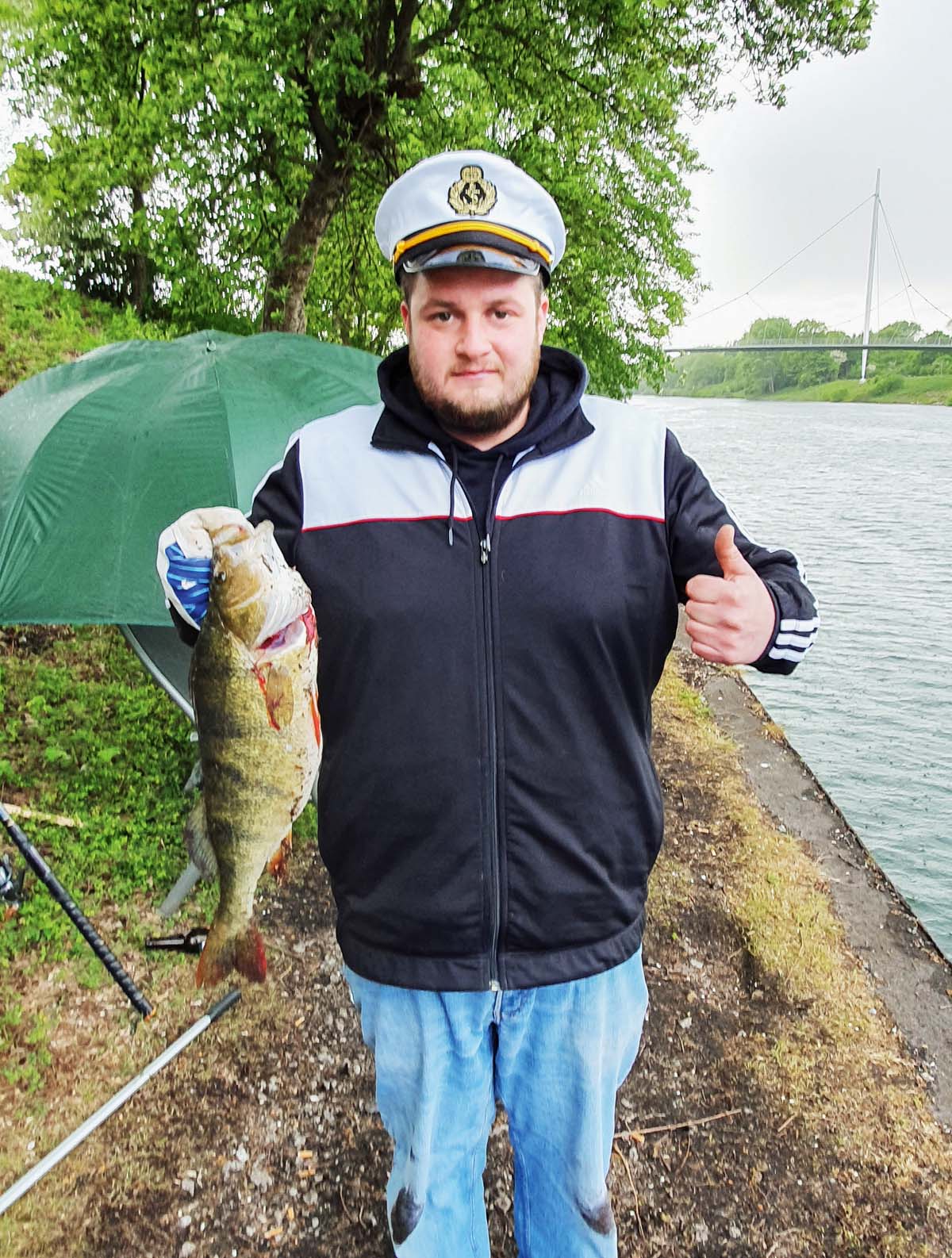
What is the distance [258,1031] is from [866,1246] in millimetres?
2329

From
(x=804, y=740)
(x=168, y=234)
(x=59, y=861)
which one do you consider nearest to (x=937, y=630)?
Answer: (x=804, y=740)

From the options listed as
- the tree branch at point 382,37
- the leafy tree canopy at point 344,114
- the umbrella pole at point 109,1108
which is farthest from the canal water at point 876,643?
the tree branch at point 382,37

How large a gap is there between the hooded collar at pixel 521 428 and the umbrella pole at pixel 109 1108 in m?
2.52

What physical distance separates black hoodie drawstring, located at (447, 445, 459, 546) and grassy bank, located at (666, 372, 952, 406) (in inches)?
2178

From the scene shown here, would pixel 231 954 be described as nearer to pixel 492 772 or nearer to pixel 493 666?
pixel 492 772

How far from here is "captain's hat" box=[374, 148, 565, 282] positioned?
2006 millimetres

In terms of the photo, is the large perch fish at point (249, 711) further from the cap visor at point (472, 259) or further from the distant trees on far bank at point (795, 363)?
the distant trees on far bank at point (795, 363)

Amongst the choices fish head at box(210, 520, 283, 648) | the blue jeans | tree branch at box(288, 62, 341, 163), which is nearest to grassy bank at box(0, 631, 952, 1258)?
the blue jeans

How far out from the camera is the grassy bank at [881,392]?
57375mm

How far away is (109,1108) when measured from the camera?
311 cm

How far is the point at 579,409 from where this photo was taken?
7.13 ft

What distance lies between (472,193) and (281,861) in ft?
5.39

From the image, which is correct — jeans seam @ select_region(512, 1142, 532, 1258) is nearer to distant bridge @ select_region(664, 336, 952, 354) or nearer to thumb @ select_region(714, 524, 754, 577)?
thumb @ select_region(714, 524, 754, 577)

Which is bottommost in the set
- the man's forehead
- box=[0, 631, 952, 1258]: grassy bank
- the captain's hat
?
box=[0, 631, 952, 1258]: grassy bank
